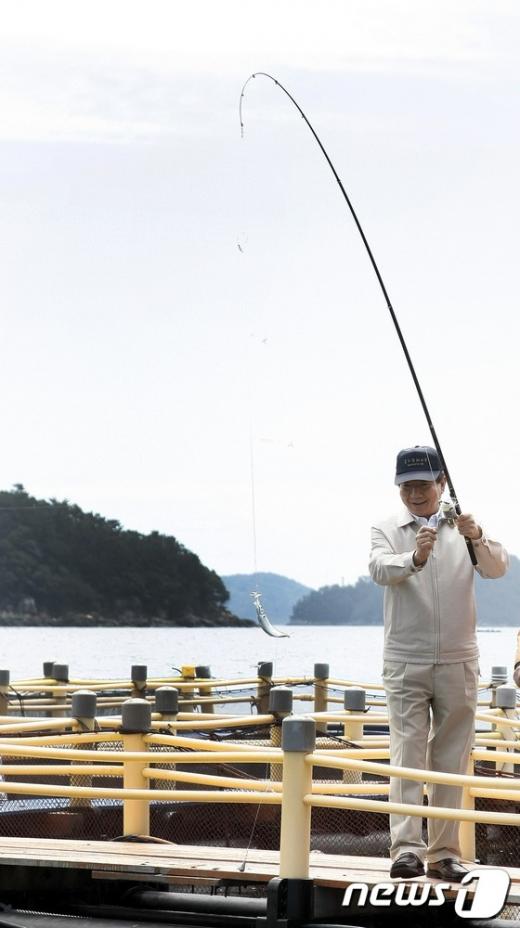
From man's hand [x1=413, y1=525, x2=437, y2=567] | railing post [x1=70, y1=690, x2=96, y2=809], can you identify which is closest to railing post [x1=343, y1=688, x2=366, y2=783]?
railing post [x1=70, y1=690, x2=96, y2=809]

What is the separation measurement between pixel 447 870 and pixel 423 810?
0.47 meters

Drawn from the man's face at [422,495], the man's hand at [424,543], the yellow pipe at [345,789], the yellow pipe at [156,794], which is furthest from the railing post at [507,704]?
the man's hand at [424,543]

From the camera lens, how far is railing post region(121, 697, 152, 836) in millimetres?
8242

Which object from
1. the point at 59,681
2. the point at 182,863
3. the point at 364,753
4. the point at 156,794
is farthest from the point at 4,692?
the point at 182,863

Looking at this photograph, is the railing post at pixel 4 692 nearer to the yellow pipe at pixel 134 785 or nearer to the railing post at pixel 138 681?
the railing post at pixel 138 681

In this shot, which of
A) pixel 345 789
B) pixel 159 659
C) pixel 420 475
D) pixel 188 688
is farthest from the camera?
pixel 159 659

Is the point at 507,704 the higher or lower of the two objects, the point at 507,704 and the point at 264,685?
the lower

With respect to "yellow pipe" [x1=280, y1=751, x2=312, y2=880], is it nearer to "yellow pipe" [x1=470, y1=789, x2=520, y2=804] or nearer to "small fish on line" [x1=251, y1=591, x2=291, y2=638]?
"small fish on line" [x1=251, y1=591, x2=291, y2=638]

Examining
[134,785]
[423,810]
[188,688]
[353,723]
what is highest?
[188,688]

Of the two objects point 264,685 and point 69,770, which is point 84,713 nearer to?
point 69,770

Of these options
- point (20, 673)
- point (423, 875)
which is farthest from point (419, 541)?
point (20, 673)

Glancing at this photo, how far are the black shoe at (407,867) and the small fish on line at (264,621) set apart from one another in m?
1.12

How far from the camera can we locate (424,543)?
6.72 metres

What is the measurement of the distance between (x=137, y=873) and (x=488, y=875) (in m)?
1.72
